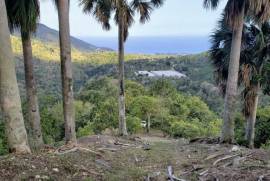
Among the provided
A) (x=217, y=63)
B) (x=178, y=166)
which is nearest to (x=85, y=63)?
(x=217, y=63)

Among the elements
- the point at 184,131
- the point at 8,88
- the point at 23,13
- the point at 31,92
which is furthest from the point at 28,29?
the point at 184,131

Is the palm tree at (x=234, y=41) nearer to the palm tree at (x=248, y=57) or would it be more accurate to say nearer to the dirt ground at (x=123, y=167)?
the palm tree at (x=248, y=57)

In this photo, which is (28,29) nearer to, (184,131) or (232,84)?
(232,84)

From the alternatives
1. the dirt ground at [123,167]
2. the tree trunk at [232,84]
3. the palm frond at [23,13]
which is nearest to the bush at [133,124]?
the tree trunk at [232,84]

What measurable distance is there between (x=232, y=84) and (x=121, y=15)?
661 cm

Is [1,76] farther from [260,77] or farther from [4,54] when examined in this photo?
[260,77]

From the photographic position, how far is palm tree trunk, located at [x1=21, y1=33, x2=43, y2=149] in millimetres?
11844

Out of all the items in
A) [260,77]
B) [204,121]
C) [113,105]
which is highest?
[260,77]

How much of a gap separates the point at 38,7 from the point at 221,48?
28.6 feet

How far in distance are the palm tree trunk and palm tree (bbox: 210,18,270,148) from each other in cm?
816

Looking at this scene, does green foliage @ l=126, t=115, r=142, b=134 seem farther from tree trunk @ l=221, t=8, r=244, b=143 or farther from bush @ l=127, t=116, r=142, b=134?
tree trunk @ l=221, t=8, r=244, b=143

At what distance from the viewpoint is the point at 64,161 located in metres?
→ 7.57

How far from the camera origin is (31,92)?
475 inches

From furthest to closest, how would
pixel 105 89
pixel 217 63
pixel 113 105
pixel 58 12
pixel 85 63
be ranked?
pixel 85 63 → pixel 105 89 → pixel 113 105 → pixel 217 63 → pixel 58 12
